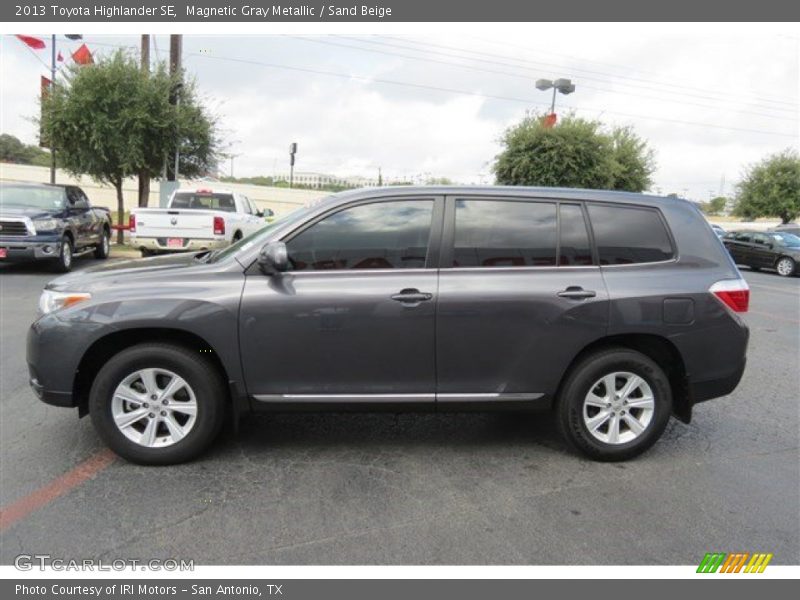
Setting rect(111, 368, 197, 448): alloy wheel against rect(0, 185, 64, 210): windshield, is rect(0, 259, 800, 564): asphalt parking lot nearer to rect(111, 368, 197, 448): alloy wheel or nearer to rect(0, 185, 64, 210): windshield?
rect(111, 368, 197, 448): alloy wheel

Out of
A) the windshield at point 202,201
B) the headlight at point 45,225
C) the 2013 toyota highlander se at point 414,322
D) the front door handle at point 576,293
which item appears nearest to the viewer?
the 2013 toyota highlander se at point 414,322

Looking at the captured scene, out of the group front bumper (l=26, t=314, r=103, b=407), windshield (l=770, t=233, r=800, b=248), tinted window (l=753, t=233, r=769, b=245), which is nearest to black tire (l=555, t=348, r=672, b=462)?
front bumper (l=26, t=314, r=103, b=407)

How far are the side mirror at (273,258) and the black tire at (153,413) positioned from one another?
70cm

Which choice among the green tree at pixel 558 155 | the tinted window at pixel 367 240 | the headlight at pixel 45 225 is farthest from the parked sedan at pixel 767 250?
the headlight at pixel 45 225

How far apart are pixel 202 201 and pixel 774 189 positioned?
4090 cm

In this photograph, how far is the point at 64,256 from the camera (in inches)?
458

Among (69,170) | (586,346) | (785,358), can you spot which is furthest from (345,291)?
(69,170)

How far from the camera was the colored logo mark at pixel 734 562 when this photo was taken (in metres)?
2.78

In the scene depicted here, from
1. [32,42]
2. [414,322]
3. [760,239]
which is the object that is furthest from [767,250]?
[32,42]

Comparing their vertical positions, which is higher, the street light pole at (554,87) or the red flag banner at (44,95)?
the street light pole at (554,87)

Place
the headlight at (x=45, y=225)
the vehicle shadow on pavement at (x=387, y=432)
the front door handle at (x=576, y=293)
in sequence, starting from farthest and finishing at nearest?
the headlight at (x=45, y=225) → the vehicle shadow on pavement at (x=387, y=432) → the front door handle at (x=576, y=293)

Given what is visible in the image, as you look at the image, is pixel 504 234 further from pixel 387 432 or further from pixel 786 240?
pixel 786 240

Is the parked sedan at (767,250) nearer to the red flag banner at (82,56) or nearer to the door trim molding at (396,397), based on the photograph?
the door trim molding at (396,397)

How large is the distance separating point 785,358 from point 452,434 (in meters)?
4.96
